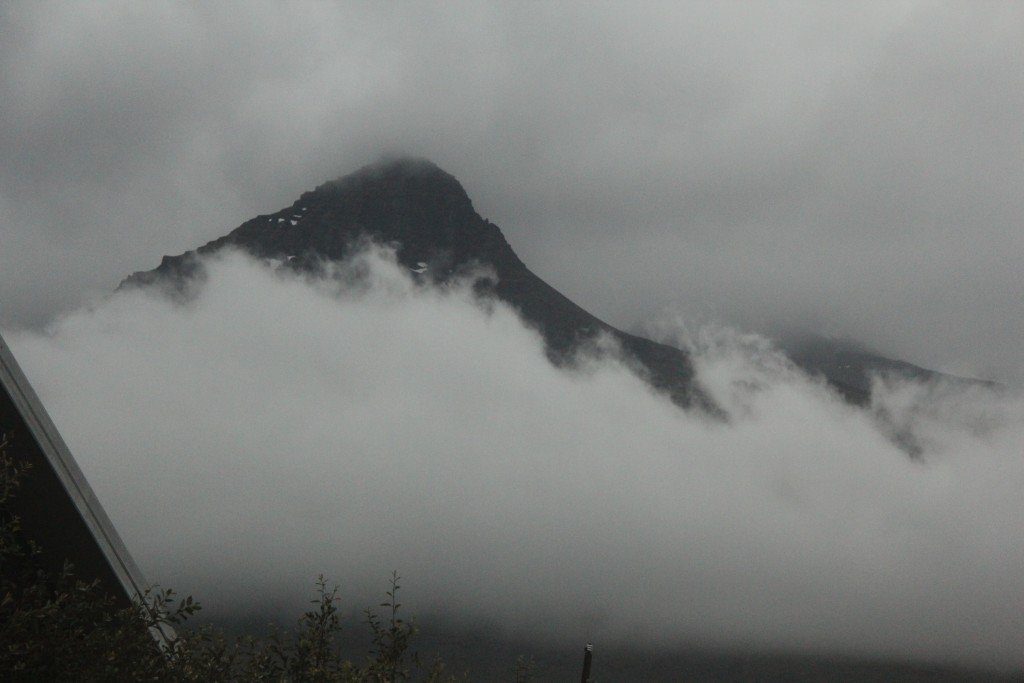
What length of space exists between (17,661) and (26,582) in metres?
5.86

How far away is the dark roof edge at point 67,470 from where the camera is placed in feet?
63.0

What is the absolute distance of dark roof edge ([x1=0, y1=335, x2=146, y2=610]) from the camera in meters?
19.2

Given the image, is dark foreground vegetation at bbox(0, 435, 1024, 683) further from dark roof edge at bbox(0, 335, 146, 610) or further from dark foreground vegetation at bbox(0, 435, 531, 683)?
dark roof edge at bbox(0, 335, 146, 610)

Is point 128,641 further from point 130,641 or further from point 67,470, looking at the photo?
point 67,470

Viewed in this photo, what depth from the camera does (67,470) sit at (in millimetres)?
20906

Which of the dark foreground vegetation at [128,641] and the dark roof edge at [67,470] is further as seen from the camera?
the dark roof edge at [67,470]

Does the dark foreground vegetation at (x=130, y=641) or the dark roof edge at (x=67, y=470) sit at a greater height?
the dark roof edge at (x=67, y=470)

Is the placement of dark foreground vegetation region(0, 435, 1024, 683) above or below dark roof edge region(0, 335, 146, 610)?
below

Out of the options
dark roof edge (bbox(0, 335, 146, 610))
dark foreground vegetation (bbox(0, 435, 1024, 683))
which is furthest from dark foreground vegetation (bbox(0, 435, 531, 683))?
dark roof edge (bbox(0, 335, 146, 610))

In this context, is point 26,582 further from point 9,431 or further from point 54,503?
point 9,431

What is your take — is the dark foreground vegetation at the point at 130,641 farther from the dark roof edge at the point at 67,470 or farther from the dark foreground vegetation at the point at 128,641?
the dark roof edge at the point at 67,470

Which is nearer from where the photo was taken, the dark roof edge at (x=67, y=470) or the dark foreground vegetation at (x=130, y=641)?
the dark foreground vegetation at (x=130, y=641)

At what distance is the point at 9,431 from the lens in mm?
19766

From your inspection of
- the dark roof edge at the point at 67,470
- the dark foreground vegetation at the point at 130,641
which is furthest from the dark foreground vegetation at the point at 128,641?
the dark roof edge at the point at 67,470
